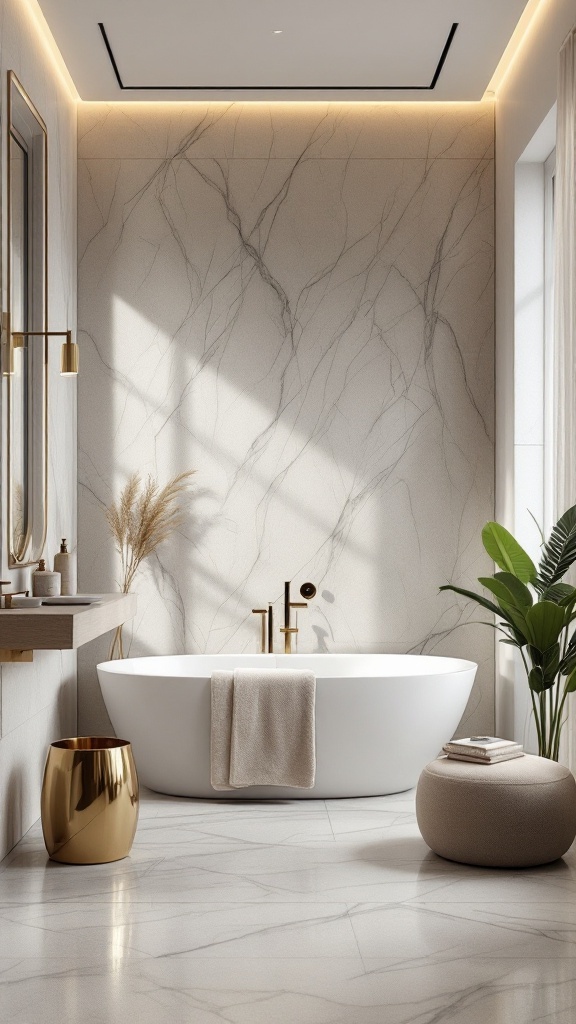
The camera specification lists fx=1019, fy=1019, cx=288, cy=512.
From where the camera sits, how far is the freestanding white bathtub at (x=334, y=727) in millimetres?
3945

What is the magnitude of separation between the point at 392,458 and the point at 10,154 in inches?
85.1

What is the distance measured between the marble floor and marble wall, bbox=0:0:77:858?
0.24 metres

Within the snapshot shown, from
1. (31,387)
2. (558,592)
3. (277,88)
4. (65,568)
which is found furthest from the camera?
(277,88)

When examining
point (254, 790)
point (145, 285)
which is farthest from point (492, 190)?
point (254, 790)

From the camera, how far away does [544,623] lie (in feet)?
11.1

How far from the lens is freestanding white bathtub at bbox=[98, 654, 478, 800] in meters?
3.95

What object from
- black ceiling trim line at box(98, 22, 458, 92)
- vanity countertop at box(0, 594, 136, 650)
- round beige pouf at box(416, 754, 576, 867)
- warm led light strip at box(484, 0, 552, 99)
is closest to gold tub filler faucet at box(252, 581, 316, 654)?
round beige pouf at box(416, 754, 576, 867)

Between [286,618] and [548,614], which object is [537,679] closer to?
[548,614]

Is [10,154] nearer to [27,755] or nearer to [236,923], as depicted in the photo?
[27,755]

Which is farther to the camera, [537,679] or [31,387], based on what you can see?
[31,387]

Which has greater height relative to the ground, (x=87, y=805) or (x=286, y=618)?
(x=286, y=618)

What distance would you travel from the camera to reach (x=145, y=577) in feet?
15.6

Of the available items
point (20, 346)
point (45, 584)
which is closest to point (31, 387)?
point (20, 346)

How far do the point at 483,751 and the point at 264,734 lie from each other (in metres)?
1.00
